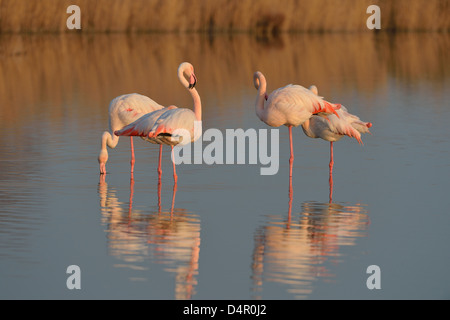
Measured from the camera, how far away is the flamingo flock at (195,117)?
10.0 meters

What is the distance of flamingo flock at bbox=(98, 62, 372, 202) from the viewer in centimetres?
1003

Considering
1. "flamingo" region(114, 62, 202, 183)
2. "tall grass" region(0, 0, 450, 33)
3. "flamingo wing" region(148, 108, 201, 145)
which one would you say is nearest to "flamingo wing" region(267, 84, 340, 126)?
"flamingo" region(114, 62, 202, 183)

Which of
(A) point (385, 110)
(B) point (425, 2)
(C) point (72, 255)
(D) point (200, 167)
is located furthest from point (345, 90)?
(B) point (425, 2)

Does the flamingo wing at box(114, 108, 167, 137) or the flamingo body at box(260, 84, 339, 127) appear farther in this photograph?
the flamingo body at box(260, 84, 339, 127)

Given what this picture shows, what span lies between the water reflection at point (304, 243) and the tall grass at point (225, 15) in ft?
90.6

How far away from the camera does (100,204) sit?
938 centimetres

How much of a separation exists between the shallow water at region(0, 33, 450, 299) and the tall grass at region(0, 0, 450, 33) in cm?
1719

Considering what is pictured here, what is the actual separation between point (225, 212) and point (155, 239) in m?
1.18

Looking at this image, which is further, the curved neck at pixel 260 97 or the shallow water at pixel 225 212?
the curved neck at pixel 260 97

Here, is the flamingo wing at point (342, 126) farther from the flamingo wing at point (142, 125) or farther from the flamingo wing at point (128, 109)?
the flamingo wing at point (128, 109)

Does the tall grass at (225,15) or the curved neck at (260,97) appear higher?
the tall grass at (225,15)

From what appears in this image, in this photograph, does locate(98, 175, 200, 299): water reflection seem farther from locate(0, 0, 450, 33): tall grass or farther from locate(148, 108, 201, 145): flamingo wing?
locate(0, 0, 450, 33): tall grass

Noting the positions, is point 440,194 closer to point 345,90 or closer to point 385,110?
point 385,110

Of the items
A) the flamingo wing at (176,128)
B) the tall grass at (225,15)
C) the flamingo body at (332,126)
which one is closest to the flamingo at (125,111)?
the flamingo wing at (176,128)
